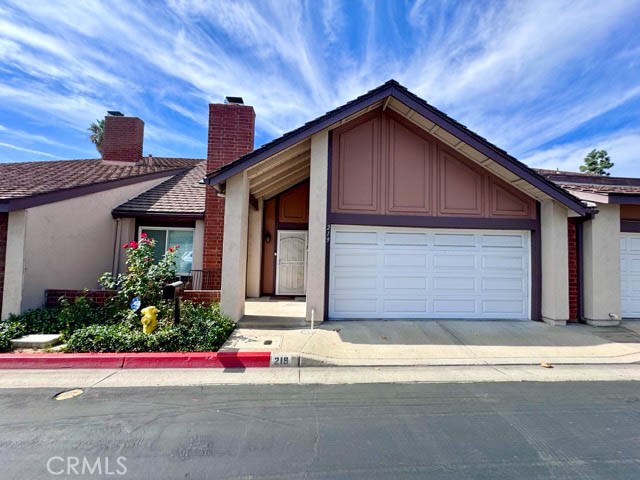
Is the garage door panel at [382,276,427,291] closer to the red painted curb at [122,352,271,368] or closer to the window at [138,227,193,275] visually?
the red painted curb at [122,352,271,368]

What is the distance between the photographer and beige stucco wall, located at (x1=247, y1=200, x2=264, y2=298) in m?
10.5

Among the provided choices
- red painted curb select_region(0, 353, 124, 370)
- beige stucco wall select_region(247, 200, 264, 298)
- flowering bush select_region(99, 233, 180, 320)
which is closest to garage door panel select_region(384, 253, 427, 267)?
beige stucco wall select_region(247, 200, 264, 298)

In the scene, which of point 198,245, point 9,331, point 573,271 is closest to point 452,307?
point 573,271

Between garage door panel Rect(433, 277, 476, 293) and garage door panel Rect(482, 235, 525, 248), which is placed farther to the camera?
garage door panel Rect(482, 235, 525, 248)

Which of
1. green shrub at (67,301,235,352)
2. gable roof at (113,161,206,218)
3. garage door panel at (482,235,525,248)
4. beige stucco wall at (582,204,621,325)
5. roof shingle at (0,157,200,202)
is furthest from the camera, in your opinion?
A: gable roof at (113,161,206,218)

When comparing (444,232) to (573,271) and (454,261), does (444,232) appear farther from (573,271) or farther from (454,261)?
(573,271)

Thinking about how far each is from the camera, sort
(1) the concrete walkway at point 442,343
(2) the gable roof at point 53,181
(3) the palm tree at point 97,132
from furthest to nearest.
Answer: (3) the palm tree at point 97,132 < (2) the gable roof at point 53,181 < (1) the concrete walkway at point 442,343

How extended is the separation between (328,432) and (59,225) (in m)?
7.89

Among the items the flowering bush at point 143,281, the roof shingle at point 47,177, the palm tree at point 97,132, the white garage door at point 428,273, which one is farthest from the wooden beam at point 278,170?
the palm tree at point 97,132

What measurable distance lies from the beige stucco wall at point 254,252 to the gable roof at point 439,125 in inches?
147

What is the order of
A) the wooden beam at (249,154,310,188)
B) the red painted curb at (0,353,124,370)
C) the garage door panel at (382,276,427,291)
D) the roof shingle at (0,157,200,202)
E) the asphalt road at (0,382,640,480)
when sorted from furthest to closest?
the wooden beam at (249,154,310,188) < the garage door panel at (382,276,427,291) < the roof shingle at (0,157,200,202) < the red painted curb at (0,353,124,370) < the asphalt road at (0,382,640,480)

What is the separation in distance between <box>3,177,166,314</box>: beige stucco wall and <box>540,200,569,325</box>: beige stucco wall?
11.6 meters

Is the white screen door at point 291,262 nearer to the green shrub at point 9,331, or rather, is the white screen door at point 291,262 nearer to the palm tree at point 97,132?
the green shrub at point 9,331

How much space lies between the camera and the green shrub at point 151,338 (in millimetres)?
5273
